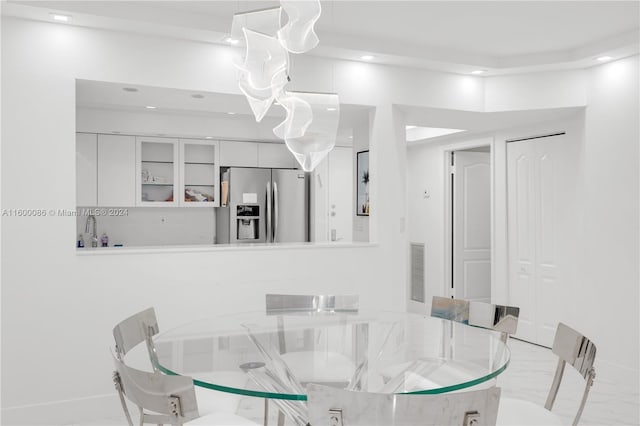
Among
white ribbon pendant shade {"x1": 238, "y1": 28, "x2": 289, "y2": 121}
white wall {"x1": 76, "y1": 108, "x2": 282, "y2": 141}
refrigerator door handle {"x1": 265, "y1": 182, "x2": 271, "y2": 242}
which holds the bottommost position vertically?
refrigerator door handle {"x1": 265, "y1": 182, "x2": 271, "y2": 242}

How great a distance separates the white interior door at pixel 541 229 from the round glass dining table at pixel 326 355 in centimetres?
280

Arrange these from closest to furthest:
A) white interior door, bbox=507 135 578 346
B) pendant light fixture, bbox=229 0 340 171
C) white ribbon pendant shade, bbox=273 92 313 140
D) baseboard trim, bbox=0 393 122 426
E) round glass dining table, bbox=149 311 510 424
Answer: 1. round glass dining table, bbox=149 311 510 424
2. pendant light fixture, bbox=229 0 340 171
3. white ribbon pendant shade, bbox=273 92 313 140
4. baseboard trim, bbox=0 393 122 426
5. white interior door, bbox=507 135 578 346

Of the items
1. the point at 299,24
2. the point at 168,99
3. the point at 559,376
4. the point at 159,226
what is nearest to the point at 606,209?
the point at 559,376

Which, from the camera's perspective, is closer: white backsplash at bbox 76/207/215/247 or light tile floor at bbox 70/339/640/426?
light tile floor at bbox 70/339/640/426

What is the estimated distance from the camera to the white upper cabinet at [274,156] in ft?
21.0

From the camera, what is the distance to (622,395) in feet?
13.0

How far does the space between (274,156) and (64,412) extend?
3839 mm

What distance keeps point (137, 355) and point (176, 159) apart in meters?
2.84

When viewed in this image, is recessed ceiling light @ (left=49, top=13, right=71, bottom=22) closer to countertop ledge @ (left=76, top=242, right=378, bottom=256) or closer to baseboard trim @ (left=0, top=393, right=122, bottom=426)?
countertop ledge @ (left=76, top=242, right=378, bottom=256)

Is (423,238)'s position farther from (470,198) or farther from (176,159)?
(176,159)

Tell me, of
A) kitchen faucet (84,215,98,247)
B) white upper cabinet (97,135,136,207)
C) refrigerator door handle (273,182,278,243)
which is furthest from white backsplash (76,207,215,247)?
refrigerator door handle (273,182,278,243)

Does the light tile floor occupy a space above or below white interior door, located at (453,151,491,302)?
below

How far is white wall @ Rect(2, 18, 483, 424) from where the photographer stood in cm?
329

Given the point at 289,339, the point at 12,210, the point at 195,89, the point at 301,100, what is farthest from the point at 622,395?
the point at 12,210
